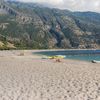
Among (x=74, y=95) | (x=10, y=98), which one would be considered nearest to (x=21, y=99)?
(x=10, y=98)

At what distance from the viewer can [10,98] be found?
13977mm

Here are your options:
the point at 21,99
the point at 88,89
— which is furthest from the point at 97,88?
the point at 21,99

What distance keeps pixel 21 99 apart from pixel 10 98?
0.63m

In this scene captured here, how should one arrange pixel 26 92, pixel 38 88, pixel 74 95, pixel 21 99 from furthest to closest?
pixel 38 88 < pixel 26 92 < pixel 74 95 < pixel 21 99

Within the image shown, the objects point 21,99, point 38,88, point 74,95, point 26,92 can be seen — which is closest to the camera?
point 21,99

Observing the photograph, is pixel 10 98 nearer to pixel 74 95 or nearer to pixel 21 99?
pixel 21 99

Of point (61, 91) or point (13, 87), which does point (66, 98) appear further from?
point (13, 87)

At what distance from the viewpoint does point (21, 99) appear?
13719 mm

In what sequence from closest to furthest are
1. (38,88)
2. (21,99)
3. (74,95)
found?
(21,99)
(74,95)
(38,88)

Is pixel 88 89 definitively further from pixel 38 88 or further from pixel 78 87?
pixel 38 88

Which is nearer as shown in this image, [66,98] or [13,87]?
[66,98]

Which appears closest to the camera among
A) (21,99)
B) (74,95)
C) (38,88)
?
(21,99)

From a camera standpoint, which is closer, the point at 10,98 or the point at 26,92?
the point at 10,98

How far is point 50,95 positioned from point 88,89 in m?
2.78
